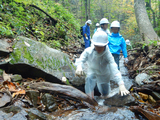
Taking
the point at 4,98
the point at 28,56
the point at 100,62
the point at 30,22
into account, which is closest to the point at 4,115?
the point at 4,98

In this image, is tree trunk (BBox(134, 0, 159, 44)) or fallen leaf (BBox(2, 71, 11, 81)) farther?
tree trunk (BBox(134, 0, 159, 44))

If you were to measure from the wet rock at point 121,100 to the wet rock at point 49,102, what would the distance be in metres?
1.49

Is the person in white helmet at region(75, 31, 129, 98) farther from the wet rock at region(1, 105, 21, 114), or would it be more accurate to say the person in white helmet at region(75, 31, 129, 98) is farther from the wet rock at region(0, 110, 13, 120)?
the wet rock at region(0, 110, 13, 120)

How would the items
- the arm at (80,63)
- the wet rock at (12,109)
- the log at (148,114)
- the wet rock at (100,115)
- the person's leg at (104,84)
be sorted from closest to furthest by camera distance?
the wet rock at (12,109) → the log at (148,114) → the wet rock at (100,115) → the arm at (80,63) → the person's leg at (104,84)

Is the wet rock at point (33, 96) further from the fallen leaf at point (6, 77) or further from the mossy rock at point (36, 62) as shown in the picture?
the mossy rock at point (36, 62)

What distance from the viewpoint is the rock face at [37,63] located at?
3.08 metres

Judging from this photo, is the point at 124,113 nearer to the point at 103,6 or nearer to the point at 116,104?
the point at 116,104

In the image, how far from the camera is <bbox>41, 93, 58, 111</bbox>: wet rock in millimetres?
2586

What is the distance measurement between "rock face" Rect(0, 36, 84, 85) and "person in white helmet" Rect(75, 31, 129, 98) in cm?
57

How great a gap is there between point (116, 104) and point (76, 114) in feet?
3.98

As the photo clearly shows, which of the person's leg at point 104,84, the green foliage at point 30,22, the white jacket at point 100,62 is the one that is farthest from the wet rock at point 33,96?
the green foliage at point 30,22

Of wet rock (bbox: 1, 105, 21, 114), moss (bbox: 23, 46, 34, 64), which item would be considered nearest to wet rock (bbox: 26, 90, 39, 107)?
wet rock (bbox: 1, 105, 21, 114)

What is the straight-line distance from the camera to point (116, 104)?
323 cm

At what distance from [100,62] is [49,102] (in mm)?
1556
